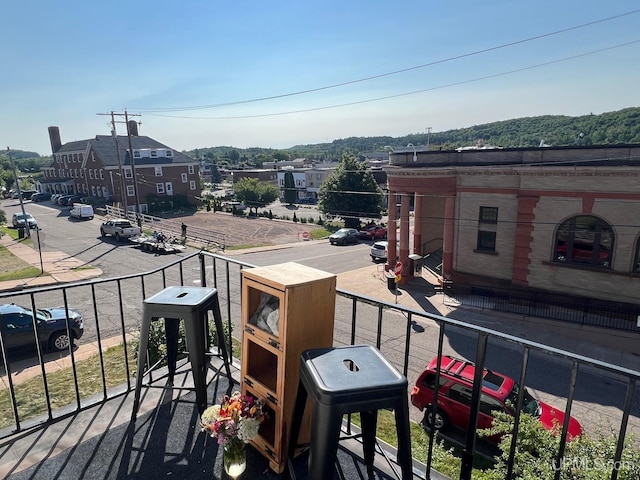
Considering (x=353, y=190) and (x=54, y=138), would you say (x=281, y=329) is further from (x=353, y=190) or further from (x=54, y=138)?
(x=54, y=138)

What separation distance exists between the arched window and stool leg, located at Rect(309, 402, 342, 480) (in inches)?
635

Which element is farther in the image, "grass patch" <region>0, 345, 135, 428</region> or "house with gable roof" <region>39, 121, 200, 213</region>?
"house with gable roof" <region>39, 121, 200, 213</region>

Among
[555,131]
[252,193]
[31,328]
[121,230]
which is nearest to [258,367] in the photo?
[31,328]

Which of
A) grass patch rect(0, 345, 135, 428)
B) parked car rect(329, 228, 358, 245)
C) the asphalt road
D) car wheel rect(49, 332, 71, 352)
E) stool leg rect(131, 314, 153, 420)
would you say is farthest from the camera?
parked car rect(329, 228, 358, 245)

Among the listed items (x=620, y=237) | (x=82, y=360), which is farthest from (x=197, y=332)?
(x=620, y=237)

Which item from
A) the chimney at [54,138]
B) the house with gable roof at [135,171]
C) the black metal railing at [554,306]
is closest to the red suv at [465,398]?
the black metal railing at [554,306]

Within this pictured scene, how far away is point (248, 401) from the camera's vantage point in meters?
A: 2.91

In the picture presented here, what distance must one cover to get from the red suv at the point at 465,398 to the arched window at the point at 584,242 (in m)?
9.43

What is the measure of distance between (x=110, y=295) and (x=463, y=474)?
1677 cm

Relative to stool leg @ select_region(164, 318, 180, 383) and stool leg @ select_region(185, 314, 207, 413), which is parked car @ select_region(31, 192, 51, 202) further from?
stool leg @ select_region(185, 314, 207, 413)

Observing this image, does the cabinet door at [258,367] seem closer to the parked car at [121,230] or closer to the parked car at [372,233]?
the parked car at [121,230]

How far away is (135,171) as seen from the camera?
145 ft

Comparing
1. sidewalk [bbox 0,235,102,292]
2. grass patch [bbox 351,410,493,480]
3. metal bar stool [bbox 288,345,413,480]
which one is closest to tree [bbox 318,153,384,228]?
sidewalk [bbox 0,235,102,292]

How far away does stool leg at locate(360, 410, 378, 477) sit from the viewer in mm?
2914
